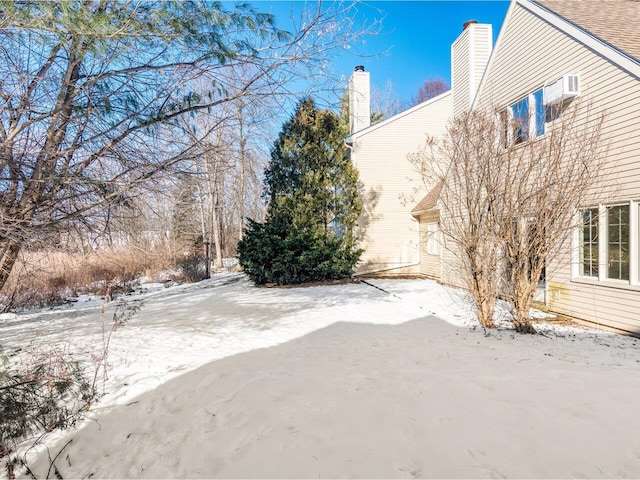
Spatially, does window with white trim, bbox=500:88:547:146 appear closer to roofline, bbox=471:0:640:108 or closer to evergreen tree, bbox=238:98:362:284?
roofline, bbox=471:0:640:108

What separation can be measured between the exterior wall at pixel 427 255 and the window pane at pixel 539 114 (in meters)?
4.83

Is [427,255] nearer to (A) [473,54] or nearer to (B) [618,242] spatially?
(A) [473,54]

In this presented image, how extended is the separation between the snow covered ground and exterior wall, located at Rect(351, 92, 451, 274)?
3301 mm

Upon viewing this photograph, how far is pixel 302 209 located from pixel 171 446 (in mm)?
9889

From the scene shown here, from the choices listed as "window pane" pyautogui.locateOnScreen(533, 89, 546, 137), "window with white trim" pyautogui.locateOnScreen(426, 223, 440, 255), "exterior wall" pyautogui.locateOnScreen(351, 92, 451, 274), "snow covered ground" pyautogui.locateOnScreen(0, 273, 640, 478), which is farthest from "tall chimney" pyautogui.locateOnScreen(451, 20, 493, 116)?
"snow covered ground" pyautogui.locateOnScreen(0, 273, 640, 478)

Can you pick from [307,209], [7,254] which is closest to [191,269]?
[307,209]

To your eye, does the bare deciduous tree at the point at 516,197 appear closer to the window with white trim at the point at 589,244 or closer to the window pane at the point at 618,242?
the window with white trim at the point at 589,244

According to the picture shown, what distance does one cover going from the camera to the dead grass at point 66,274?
381cm

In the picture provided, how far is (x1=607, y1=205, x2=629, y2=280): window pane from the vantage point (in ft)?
19.1

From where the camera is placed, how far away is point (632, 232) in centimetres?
565

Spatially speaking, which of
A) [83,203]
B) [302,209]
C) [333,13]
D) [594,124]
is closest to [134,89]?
[83,203]

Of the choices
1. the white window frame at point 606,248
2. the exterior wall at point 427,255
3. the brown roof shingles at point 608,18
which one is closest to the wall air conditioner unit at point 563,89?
the brown roof shingles at point 608,18

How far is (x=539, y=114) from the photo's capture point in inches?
289

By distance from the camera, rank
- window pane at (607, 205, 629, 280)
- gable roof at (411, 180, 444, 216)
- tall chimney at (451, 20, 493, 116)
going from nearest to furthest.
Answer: window pane at (607, 205, 629, 280) < tall chimney at (451, 20, 493, 116) < gable roof at (411, 180, 444, 216)
